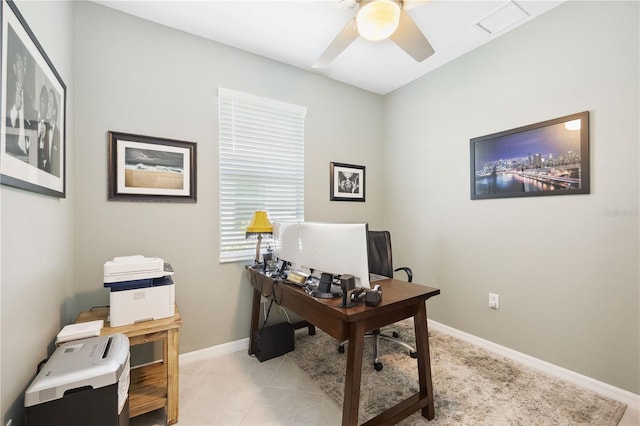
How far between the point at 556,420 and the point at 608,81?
2.29 metres

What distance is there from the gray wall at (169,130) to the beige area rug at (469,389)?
977 millimetres

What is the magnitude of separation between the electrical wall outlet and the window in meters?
2.04

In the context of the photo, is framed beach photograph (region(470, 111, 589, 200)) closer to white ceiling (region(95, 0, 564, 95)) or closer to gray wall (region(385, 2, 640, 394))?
gray wall (region(385, 2, 640, 394))

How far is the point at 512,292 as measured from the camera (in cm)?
239

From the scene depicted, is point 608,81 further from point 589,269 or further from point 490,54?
point 589,269

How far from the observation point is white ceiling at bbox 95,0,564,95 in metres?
2.05

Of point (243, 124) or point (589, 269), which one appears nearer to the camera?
point (589, 269)

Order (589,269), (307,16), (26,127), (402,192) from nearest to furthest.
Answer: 1. (26,127)
2. (589,269)
3. (307,16)
4. (402,192)

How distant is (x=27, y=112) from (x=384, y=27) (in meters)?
1.85

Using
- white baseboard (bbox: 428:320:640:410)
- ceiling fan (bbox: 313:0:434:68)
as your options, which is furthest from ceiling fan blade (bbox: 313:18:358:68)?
white baseboard (bbox: 428:320:640:410)

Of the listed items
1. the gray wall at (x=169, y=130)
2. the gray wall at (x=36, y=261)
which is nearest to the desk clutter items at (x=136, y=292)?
the gray wall at (x=36, y=261)

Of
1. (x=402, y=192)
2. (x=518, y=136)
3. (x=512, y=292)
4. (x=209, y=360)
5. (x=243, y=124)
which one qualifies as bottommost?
(x=209, y=360)

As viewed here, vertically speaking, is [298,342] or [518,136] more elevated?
[518,136]

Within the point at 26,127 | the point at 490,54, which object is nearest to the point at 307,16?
the point at 490,54
